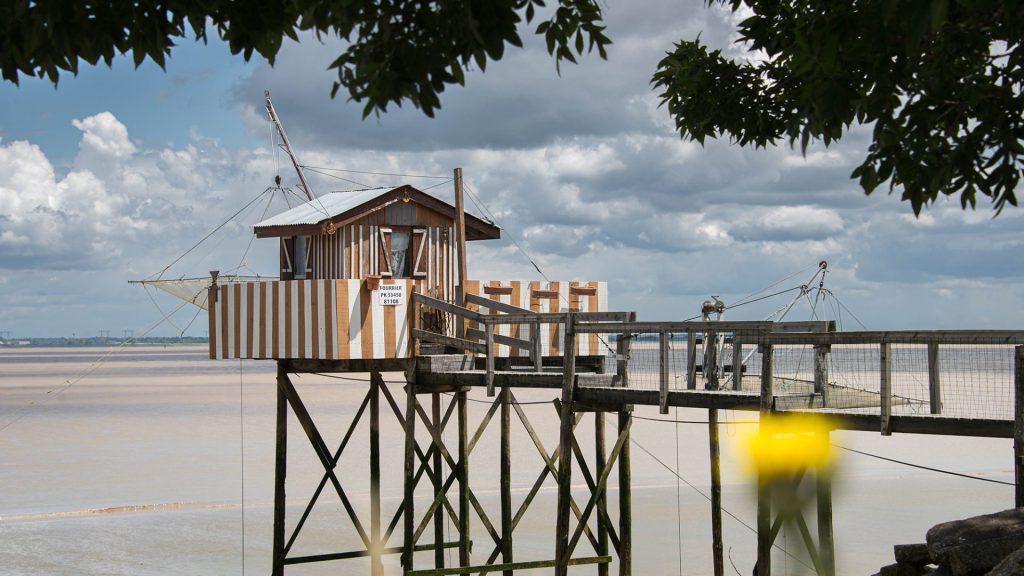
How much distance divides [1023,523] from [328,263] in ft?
42.5

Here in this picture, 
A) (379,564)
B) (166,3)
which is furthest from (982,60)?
(379,564)

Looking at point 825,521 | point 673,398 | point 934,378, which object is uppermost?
point 934,378

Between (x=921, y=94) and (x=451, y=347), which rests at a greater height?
(x=921, y=94)

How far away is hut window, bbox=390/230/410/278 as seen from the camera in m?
19.4

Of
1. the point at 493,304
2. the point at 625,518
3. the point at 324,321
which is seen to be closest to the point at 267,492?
the point at 324,321

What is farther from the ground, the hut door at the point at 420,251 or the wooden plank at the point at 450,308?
the hut door at the point at 420,251

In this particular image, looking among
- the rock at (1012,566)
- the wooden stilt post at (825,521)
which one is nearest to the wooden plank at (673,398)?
the wooden stilt post at (825,521)

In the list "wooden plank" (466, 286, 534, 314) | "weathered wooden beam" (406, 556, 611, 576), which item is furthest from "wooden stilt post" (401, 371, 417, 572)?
"wooden plank" (466, 286, 534, 314)

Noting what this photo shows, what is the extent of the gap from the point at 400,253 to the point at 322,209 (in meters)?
1.54

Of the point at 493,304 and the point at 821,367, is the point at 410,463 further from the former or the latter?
the point at 821,367

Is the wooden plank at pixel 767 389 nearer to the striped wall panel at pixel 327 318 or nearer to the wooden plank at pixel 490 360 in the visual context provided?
the wooden plank at pixel 490 360

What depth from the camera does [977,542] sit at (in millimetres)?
8203

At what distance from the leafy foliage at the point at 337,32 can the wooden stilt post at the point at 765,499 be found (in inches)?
226

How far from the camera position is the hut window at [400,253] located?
63.7ft
